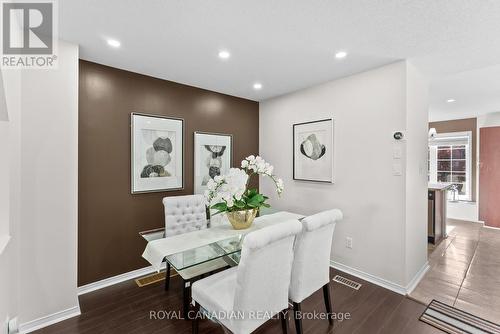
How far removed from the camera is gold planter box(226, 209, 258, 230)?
2.23 meters

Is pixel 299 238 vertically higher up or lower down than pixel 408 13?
lower down

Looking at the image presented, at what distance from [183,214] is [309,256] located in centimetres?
145

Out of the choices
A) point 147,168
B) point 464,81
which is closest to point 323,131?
point 464,81

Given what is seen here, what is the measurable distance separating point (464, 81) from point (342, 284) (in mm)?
3181

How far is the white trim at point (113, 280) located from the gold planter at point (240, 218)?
986 mm

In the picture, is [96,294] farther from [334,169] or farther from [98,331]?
[334,169]

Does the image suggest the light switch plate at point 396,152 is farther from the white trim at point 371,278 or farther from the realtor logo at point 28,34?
the realtor logo at point 28,34

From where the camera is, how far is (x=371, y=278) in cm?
268

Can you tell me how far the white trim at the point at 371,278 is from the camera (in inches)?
96.8

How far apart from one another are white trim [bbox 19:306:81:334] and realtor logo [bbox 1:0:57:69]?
202 centimetres

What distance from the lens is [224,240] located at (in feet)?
6.66

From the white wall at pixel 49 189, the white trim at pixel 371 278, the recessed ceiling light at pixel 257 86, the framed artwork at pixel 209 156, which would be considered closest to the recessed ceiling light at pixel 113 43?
the white wall at pixel 49 189

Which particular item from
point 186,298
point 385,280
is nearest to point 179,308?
point 186,298

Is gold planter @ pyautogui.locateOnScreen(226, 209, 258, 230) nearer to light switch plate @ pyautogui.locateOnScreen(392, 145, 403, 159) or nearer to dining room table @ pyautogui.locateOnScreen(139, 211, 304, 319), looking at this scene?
dining room table @ pyautogui.locateOnScreen(139, 211, 304, 319)
